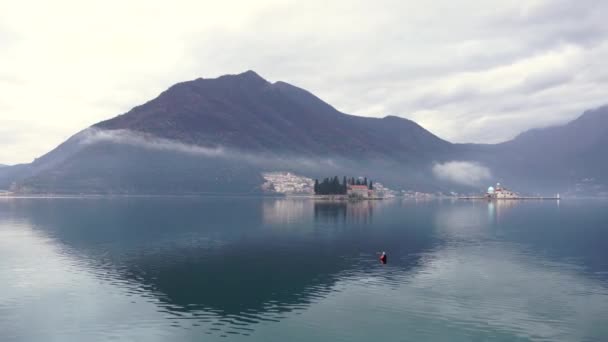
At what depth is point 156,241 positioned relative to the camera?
136m

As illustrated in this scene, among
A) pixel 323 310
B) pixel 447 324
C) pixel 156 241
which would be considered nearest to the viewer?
pixel 447 324

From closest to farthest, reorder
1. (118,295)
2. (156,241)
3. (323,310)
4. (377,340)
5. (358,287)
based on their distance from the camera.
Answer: (377,340) → (323,310) → (118,295) → (358,287) → (156,241)

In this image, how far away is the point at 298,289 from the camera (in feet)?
258

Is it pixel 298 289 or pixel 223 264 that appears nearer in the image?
pixel 298 289

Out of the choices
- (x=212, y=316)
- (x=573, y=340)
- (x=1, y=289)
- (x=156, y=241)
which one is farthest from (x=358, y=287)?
(x=156, y=241)

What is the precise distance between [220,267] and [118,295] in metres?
25.9

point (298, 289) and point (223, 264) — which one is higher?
point (223, 264)

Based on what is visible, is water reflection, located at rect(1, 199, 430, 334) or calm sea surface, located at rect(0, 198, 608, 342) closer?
calm sea surface, located at rect(0, 198, 608, 342)

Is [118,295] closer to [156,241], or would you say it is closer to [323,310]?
[323,310]

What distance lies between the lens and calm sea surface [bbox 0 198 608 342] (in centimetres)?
5862

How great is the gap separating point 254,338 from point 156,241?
289ft

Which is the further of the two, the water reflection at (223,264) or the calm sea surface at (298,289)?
the water reflection at (223,264)

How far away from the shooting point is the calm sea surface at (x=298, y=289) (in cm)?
5862

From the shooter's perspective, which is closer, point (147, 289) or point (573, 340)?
point (573, 340)
